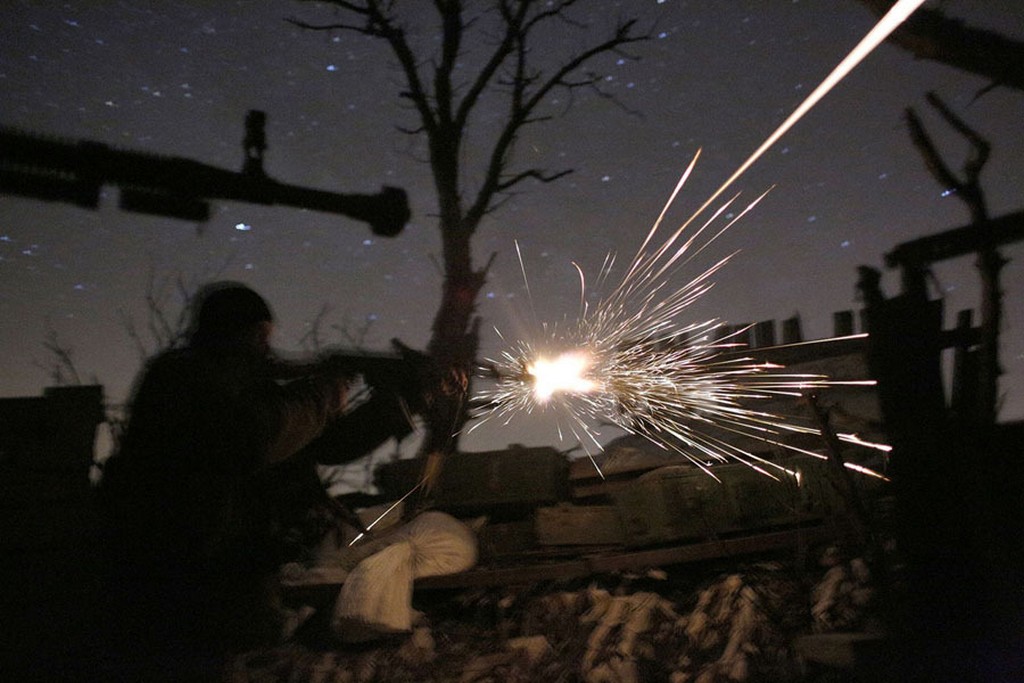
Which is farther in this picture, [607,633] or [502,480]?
[502,480]

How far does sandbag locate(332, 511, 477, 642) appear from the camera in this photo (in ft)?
17.2

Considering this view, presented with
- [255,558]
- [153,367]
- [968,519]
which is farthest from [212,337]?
[968,519]

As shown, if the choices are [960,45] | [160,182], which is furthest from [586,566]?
[960,45]

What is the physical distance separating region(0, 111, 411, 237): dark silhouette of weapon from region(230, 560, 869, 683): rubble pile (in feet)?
10.8

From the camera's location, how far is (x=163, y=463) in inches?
101

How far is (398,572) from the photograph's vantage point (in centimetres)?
548

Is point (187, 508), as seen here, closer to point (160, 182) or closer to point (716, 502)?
point (160, 182)

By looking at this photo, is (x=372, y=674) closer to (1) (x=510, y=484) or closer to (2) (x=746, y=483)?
(1) (x=510, y=484)

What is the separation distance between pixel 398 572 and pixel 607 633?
1.69m

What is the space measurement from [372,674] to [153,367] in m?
3.42

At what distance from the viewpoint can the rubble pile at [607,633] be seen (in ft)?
14.6

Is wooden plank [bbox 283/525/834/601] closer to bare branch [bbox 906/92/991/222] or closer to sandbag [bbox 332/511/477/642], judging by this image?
sandbag [bbox 332/511/477/642]

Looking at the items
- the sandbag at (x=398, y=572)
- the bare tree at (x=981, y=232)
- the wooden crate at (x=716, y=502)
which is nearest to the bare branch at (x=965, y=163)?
the bare tree at (x=981, y=232)

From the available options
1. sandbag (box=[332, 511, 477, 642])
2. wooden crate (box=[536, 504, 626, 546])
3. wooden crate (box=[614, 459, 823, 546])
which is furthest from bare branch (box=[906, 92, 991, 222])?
sandbag (box=[332, 511, 477, 642])
